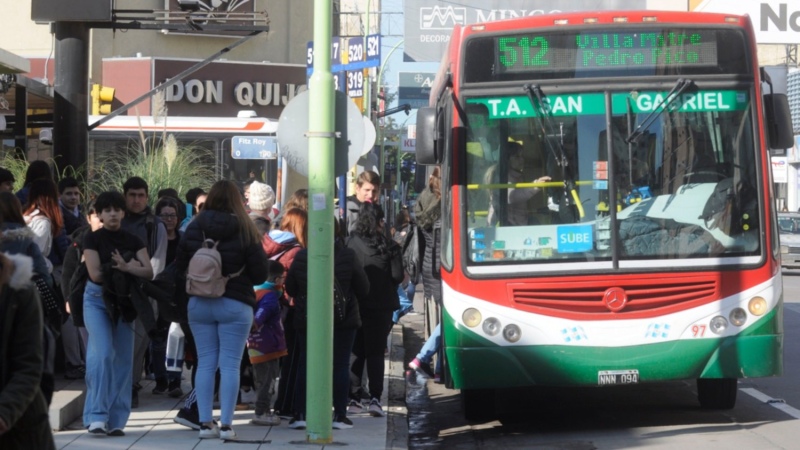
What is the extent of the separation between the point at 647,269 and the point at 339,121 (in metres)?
2.60

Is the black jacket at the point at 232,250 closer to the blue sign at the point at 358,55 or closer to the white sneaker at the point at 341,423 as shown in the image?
the white sneaker at the point at 341,423

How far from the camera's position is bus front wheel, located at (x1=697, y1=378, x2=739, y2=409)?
10.2 m

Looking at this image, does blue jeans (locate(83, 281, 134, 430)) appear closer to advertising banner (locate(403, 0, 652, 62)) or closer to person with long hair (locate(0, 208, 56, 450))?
person with long hair (locate(0, 208, 56, 450))

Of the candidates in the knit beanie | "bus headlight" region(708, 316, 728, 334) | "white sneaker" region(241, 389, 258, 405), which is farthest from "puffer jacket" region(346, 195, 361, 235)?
"bus headlight" region(708, 316, 728, 334)

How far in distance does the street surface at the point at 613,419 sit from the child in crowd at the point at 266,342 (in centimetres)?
118

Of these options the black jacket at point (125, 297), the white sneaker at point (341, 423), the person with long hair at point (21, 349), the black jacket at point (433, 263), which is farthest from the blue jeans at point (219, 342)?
the person with long hair at point (21, 349)

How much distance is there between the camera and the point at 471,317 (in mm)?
9258

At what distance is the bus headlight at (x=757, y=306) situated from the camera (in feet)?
30.2

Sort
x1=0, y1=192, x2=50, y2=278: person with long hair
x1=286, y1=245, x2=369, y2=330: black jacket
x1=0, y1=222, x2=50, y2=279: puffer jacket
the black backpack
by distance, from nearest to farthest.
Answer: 1. x1=0, y1=192, x2=50, y2=278: person with long hair
2. x1=0, y1=222, x2=50, y2=279: puffer jacket
3. x1=286, y1=245, x2=369, y2=330: black jacket
4. the black backpack

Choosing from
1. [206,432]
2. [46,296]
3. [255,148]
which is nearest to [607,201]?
[206,432]

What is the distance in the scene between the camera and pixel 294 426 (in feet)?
29.9

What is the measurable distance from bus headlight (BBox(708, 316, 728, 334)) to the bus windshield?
1.51 ft

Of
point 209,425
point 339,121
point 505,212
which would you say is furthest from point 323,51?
point 209,425

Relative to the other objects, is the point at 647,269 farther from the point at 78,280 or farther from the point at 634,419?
the point at 78,280
